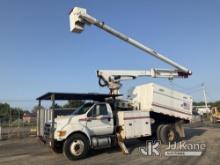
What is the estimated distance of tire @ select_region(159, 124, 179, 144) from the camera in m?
17.1

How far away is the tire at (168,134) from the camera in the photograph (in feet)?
56.1

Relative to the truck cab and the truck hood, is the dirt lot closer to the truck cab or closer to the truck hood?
the truck cab

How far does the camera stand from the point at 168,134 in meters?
17.4

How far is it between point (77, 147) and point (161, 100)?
599 cm

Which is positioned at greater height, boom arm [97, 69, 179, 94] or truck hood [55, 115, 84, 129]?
boom arm [97, 69, 179, 94]

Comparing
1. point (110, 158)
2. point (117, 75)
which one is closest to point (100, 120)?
point (110, 158)

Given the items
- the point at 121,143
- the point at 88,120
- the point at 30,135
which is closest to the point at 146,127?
the point at 121,143

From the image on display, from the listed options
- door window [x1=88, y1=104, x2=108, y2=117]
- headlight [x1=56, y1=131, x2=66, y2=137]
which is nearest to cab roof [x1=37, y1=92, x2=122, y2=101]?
door window [x1=88, y1=104, x2=108, y2=117]

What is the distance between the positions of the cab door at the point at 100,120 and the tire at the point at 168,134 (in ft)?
11.6

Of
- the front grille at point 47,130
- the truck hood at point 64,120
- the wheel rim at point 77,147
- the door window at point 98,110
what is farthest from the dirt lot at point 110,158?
the door window at point 98,110

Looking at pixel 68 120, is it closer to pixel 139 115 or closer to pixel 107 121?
pixel 107 121

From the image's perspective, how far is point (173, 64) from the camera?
19812mm

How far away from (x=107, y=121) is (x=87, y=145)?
173cm

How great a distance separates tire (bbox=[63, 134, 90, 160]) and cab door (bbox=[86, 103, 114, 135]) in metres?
0.76
